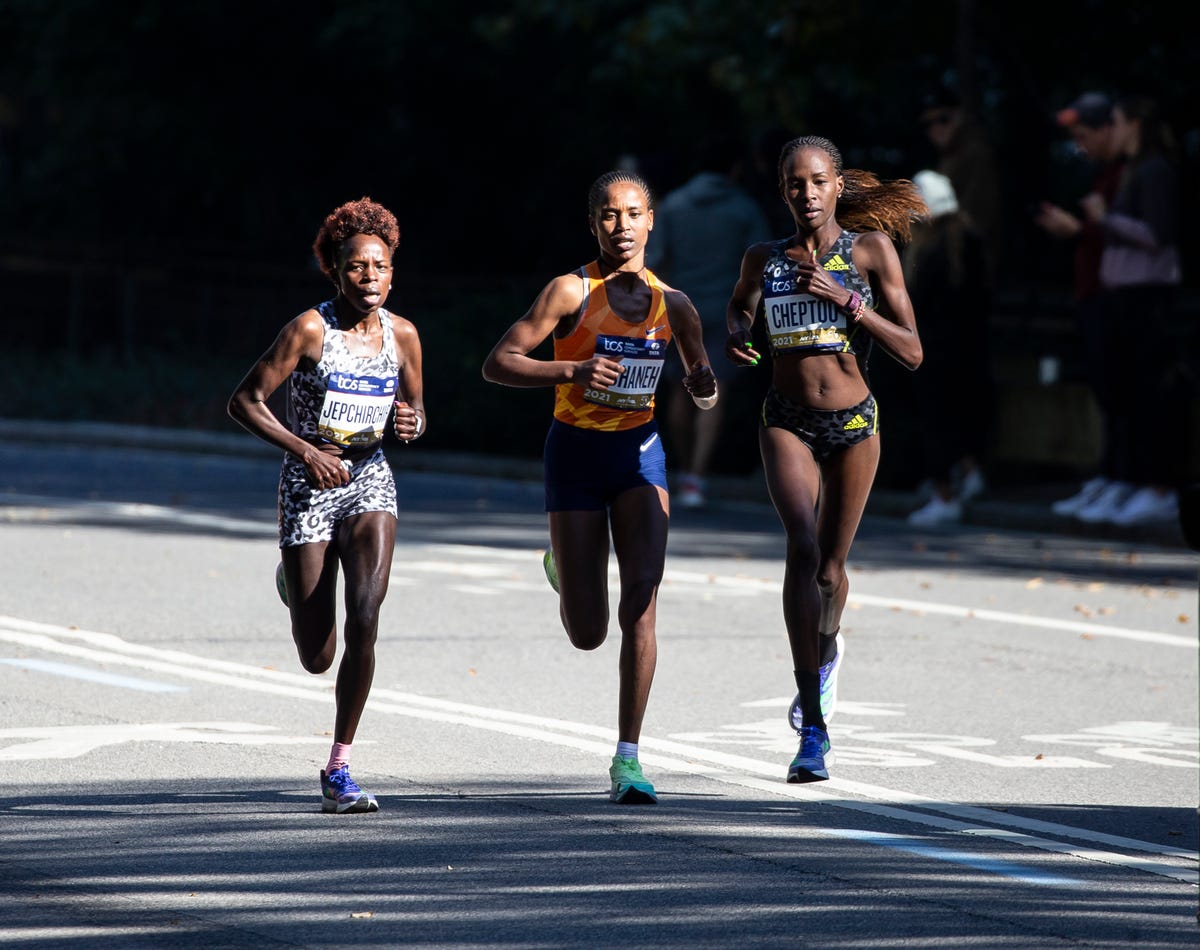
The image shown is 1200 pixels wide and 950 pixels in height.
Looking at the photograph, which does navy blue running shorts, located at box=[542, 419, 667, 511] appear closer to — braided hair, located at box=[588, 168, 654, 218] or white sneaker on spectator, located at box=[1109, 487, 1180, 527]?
braided hair, located at box=[588, 168, 654, 218]

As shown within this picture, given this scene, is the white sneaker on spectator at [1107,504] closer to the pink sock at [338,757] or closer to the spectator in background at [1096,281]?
the spectator in background at [1096,281]

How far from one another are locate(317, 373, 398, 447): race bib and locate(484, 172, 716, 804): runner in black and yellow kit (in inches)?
13.6

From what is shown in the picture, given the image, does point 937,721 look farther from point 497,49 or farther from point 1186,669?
point 497,49

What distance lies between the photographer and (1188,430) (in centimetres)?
1602

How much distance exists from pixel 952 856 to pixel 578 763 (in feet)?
5.37

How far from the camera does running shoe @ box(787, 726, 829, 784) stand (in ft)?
23.3

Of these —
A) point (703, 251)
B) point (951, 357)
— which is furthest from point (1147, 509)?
point (703, 251)

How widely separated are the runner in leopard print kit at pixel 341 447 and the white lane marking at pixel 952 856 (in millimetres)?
1411

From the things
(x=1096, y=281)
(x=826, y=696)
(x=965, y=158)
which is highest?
(x=965, y=158)

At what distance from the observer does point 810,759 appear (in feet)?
23.4

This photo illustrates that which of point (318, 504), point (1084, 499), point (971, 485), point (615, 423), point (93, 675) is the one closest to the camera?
point (318, 504)

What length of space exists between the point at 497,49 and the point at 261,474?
9.59 m

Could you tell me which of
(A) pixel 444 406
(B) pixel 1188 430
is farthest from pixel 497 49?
(B) pixel 1188 430

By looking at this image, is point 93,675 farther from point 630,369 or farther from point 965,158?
point 965,158
